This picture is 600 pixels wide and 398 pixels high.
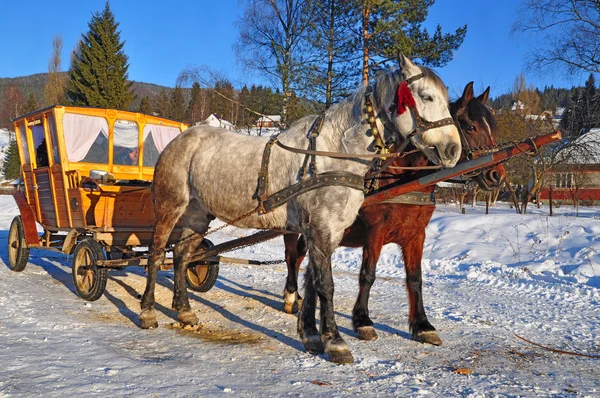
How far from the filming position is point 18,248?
731 cm

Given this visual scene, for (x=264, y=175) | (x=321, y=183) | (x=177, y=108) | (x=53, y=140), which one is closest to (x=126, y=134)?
(x=53, y=140)

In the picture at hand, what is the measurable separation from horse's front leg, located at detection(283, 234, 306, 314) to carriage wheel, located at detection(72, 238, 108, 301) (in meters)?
2.00

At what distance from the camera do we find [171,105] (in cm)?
6531

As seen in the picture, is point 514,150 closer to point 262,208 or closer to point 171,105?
point 262,208

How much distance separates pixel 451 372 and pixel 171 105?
65.7 metres

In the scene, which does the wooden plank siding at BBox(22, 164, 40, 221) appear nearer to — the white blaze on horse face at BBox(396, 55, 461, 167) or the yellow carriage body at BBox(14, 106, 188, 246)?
the yellow carriage body at BBox(14, 106, 188, 246)

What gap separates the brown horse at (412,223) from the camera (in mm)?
4398

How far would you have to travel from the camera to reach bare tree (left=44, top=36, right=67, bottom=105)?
162 ft

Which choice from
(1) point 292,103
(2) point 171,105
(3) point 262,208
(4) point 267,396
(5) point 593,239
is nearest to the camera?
(4) point 267,396

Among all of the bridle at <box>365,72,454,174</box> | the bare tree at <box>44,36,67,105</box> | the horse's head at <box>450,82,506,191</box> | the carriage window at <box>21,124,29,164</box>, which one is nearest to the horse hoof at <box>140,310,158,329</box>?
the bridle at <box>365,72,454,174</box>

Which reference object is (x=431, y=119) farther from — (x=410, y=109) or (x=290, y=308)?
(x=290, y=308)

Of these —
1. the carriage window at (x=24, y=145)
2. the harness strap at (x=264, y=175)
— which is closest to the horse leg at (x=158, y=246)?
the harness strap at (x=264, y=175)

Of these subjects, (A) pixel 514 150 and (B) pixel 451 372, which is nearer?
(B) pixel 451 372

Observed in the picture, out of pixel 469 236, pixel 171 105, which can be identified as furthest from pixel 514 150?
pixel 171 105
